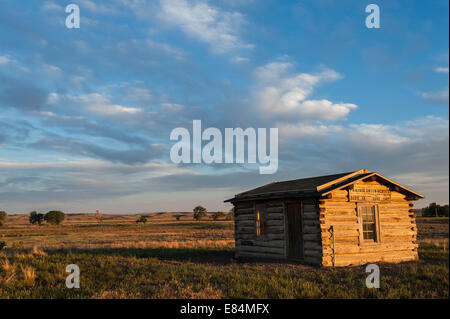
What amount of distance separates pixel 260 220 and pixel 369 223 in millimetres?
5508

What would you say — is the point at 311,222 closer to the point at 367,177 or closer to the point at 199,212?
the point at 367,177

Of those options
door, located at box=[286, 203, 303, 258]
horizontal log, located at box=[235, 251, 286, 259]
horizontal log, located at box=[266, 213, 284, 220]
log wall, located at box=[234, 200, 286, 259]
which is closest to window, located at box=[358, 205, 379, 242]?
door, located at box=[286, 203, 303, 258]

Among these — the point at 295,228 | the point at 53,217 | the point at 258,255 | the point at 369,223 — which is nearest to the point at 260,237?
the point at 258,255

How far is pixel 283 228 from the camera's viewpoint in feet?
55.7

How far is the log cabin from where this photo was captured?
611 inches

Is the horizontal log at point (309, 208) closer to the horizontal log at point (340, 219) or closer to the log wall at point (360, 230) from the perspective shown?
the log wall at point (360, 230)

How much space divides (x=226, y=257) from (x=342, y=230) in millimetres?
6750

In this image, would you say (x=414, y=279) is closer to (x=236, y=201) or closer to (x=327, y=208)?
(x=327, y=208)

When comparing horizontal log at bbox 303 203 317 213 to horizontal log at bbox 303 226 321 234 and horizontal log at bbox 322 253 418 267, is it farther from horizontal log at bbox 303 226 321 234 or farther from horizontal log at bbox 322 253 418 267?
horizontal log at bbox 322 253 418 267

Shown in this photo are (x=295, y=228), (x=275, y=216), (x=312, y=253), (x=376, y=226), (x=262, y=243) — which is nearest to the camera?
(x=312, y=253)

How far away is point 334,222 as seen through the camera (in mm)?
15695

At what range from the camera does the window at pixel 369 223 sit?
55.1ft

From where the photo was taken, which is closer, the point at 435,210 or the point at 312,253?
the point at 312,253

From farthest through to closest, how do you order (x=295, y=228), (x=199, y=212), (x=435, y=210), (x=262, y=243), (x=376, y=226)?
(x=199, y=212) → (x=435, y=210) → (x=295, y=228) → (x=262, y=243) → (x=376, y=226)
